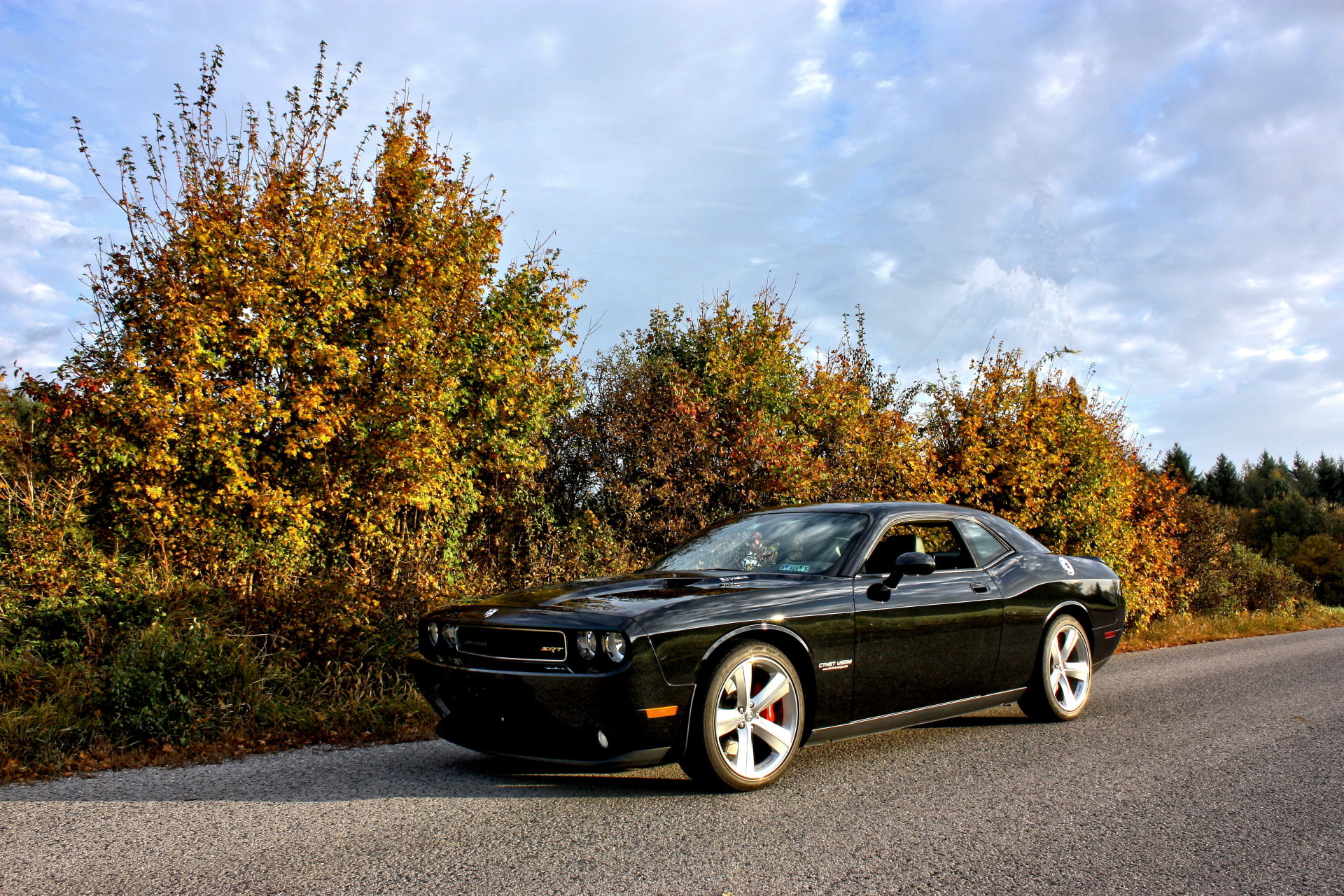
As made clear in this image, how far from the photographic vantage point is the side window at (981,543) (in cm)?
603

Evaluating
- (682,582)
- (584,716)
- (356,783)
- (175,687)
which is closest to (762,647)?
(682,582)

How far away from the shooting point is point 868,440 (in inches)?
485

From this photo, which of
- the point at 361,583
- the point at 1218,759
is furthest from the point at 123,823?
the point at 1218,759

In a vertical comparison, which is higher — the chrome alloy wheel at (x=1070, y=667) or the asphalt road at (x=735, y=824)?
the chrome alloy wheel at (x=1070, y=667)

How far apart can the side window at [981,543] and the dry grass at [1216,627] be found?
6.60 m

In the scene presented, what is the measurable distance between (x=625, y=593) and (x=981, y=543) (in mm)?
2718

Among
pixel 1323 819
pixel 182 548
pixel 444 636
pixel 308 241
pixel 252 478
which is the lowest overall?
pixel 1323 819

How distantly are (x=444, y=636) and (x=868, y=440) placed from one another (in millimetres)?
8535

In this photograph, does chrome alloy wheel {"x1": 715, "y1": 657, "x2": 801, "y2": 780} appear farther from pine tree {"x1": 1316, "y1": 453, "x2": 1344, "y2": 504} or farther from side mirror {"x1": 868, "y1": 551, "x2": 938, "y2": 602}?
pine tree {"x1": 1316, "y1": 453, "x2": 1344, "y2": 504}

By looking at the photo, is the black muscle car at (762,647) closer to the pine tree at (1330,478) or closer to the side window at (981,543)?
the side window at (981,543)

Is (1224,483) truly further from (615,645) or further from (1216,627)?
(615,645)

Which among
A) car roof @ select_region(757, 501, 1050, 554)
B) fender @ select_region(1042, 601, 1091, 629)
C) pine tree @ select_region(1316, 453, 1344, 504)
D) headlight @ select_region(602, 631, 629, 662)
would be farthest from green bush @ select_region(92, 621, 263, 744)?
pine tree @ select_region(1316, 453, 1344, 504)

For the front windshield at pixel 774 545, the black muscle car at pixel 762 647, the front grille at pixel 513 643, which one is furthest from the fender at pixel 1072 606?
the front grille at pixel 513 643

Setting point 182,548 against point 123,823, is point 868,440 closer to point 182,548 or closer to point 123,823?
point 182,548
